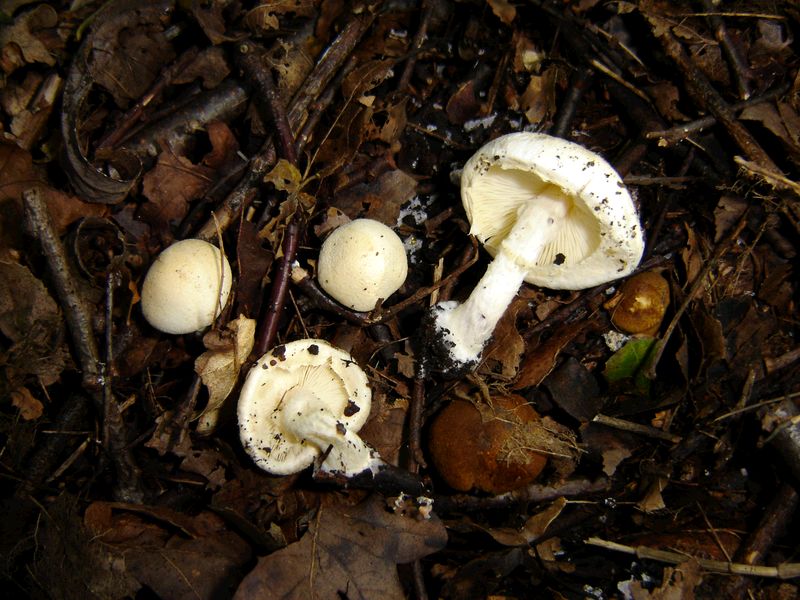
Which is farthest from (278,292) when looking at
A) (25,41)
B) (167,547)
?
(25,41)

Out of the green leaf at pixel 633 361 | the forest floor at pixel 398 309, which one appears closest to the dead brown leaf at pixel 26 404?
the forest floor at pixel 398 309

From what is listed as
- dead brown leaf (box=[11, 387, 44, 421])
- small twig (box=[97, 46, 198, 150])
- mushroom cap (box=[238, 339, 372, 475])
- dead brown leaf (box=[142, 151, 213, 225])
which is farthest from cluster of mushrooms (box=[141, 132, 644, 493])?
small twig (box=[97, 46, 198, 150])

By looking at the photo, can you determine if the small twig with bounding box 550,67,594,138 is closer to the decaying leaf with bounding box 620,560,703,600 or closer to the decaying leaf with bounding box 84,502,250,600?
the decaying leaf with bounding box 620,560,703,600

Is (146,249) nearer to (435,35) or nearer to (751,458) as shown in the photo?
(435,35)

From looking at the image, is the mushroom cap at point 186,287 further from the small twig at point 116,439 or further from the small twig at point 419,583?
the small twig at point 419,583

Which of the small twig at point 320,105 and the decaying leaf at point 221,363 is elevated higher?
the small twig at point 320,105

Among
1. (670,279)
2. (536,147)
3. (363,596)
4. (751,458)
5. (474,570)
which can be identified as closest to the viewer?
(536,147)

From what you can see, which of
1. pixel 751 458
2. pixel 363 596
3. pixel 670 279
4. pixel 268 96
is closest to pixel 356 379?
pixel 363 596
